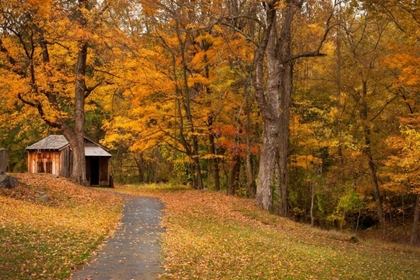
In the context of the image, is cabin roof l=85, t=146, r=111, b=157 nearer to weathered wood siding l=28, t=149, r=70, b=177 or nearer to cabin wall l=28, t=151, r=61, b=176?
weathered wood siding l=28, t=149, r=70, b=177

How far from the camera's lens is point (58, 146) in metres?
32.5

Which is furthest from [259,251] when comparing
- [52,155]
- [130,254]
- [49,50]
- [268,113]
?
[52,155]

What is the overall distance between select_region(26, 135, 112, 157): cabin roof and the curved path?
707 inches

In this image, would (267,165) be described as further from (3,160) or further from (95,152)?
(95,152)

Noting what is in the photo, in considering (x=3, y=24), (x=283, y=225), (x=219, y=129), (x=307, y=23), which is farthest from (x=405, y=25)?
(x=3, y=24)

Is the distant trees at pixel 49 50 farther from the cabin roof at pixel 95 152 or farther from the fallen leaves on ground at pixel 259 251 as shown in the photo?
the fallen leaves on ground at pixel 259 251

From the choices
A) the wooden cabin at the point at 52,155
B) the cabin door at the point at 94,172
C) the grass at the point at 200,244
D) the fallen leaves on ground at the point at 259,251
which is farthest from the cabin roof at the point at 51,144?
the fallen leaves on ground at the point at 259,251

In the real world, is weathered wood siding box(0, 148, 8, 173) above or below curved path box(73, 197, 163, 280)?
above

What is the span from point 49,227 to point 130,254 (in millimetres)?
3008

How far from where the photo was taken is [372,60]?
24047 mm

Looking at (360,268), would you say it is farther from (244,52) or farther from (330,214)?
(330,214)

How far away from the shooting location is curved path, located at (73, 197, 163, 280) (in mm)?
8914

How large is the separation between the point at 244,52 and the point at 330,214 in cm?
1316

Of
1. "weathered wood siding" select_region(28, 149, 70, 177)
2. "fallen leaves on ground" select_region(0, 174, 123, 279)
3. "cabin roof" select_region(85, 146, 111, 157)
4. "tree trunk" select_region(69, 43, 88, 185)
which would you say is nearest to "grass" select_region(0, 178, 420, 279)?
"fallen leaves on ground" select_region(0, 174, 123, 279)
